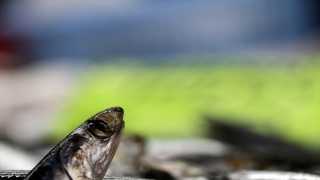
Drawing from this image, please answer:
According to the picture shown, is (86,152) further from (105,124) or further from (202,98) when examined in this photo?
(202,98)

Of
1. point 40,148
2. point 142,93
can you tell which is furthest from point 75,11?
point 40,148

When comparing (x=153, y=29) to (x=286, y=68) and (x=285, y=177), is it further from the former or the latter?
(x=285, y=177)

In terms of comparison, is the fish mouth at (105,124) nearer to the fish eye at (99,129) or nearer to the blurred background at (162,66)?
the fish eye at (99,129)

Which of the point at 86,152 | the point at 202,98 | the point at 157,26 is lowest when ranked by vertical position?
the point at 202,98

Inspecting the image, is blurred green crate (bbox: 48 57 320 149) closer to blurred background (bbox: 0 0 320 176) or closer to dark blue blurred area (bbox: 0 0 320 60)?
blurred background (bbox: 0 0 320 176)

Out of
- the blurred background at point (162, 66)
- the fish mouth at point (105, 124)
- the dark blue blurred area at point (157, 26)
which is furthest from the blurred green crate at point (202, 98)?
the fish mouth at point (105, 124)

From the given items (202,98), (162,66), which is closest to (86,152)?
(202,98)

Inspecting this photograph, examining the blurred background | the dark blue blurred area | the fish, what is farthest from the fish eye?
the dark blue blurred area
